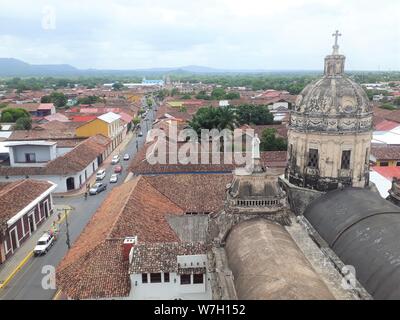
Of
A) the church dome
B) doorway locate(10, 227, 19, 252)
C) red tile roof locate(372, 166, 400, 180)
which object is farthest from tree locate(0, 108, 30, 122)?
the church dome

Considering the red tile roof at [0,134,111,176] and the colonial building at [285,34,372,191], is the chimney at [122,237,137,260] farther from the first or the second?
the red tile roof at [0,134,111,176]

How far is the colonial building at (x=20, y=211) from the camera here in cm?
2981

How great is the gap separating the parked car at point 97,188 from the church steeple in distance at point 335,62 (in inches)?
1244

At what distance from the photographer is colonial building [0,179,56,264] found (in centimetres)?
2981

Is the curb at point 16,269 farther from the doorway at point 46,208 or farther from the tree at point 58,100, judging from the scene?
the tree at point 58,100

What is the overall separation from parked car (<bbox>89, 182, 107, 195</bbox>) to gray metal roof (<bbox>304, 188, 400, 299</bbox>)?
97.7 feet

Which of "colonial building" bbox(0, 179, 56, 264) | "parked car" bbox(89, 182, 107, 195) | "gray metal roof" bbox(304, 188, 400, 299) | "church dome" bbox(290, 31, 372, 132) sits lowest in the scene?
"parked car" bbox(89, 182, 107, 195)

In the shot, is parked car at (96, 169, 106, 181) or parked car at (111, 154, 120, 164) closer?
parked car at (96, 169, 106, 181)

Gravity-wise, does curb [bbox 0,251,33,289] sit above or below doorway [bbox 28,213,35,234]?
below

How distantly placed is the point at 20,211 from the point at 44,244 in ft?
12.1

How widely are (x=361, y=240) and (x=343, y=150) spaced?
6.94m

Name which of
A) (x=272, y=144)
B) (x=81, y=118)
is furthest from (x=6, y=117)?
(x=272, y=144)

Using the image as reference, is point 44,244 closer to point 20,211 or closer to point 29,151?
point 20,211
